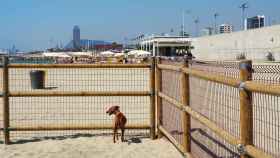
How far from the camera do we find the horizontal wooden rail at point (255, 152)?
4058 mm

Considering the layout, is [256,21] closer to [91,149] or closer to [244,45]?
[244,45]

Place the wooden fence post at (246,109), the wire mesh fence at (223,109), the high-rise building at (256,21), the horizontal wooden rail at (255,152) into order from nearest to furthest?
the horizontal wooden rail at (255,152) → the wooden fence post at (246,109) → the wire mesh fence at (223,109) → the high-rise building at (256,21)

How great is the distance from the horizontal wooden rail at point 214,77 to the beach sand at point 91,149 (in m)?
1.64

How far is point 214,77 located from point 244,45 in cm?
7437

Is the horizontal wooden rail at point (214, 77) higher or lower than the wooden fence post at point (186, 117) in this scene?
higher

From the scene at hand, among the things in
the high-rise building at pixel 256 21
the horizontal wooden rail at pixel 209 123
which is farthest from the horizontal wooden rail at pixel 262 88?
the high-rise building at pixel 256 21

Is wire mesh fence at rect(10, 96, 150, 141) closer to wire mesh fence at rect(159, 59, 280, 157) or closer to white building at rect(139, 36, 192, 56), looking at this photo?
wire mesh fence at rect(159, 59, 280, 157)

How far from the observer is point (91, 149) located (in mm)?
8531

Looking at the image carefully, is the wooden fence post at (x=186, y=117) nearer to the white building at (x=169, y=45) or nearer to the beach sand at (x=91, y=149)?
the beach sand at (x=91, y=149)

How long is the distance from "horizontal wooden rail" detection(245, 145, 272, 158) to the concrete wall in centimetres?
5686

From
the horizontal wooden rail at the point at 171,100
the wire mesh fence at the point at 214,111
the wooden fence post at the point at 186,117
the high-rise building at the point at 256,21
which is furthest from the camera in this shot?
the high-rise building at the point at 256,21

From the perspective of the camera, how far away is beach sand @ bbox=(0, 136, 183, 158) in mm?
8102

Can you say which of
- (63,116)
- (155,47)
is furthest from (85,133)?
(155,47)

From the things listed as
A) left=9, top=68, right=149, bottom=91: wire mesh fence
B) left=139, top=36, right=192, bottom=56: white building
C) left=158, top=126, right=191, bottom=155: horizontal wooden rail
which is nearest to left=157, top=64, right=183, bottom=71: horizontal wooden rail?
left=158, top=126, right=191, bottom=155: horizontal wooden rail
